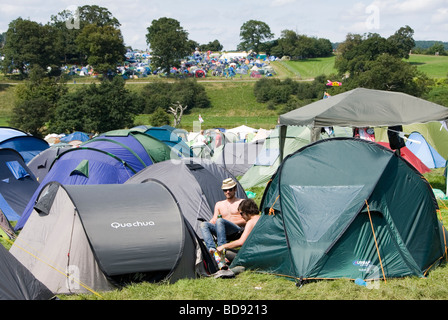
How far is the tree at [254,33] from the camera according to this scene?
4193 inches

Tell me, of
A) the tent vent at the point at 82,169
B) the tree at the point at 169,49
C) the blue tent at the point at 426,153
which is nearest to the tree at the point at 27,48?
the tree at the point at 169,49

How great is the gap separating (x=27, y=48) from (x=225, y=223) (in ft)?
222

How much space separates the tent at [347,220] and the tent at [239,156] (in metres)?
8.94

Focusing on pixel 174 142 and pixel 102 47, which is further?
pixel 102 47

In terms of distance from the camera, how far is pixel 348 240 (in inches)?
238

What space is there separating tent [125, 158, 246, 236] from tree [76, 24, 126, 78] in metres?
62.8

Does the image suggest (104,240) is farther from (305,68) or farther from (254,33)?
(254,33)

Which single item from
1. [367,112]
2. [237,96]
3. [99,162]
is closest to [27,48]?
[237,96]

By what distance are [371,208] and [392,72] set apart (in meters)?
40.7

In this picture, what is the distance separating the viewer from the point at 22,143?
18516 mm

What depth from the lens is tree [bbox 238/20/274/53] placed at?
4193 inches

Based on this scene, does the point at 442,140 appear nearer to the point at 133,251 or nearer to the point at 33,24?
the point at 133,251

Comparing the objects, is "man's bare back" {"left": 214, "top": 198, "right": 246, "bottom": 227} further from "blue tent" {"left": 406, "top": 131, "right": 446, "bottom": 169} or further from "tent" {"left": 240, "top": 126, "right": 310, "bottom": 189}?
"blue tent" {"left": 406, "top": 131, "right": 446, "bottom": 169}

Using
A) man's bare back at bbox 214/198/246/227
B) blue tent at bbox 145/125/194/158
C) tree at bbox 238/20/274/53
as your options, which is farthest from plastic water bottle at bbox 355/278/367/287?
tree at bbox 238/20/274/53
